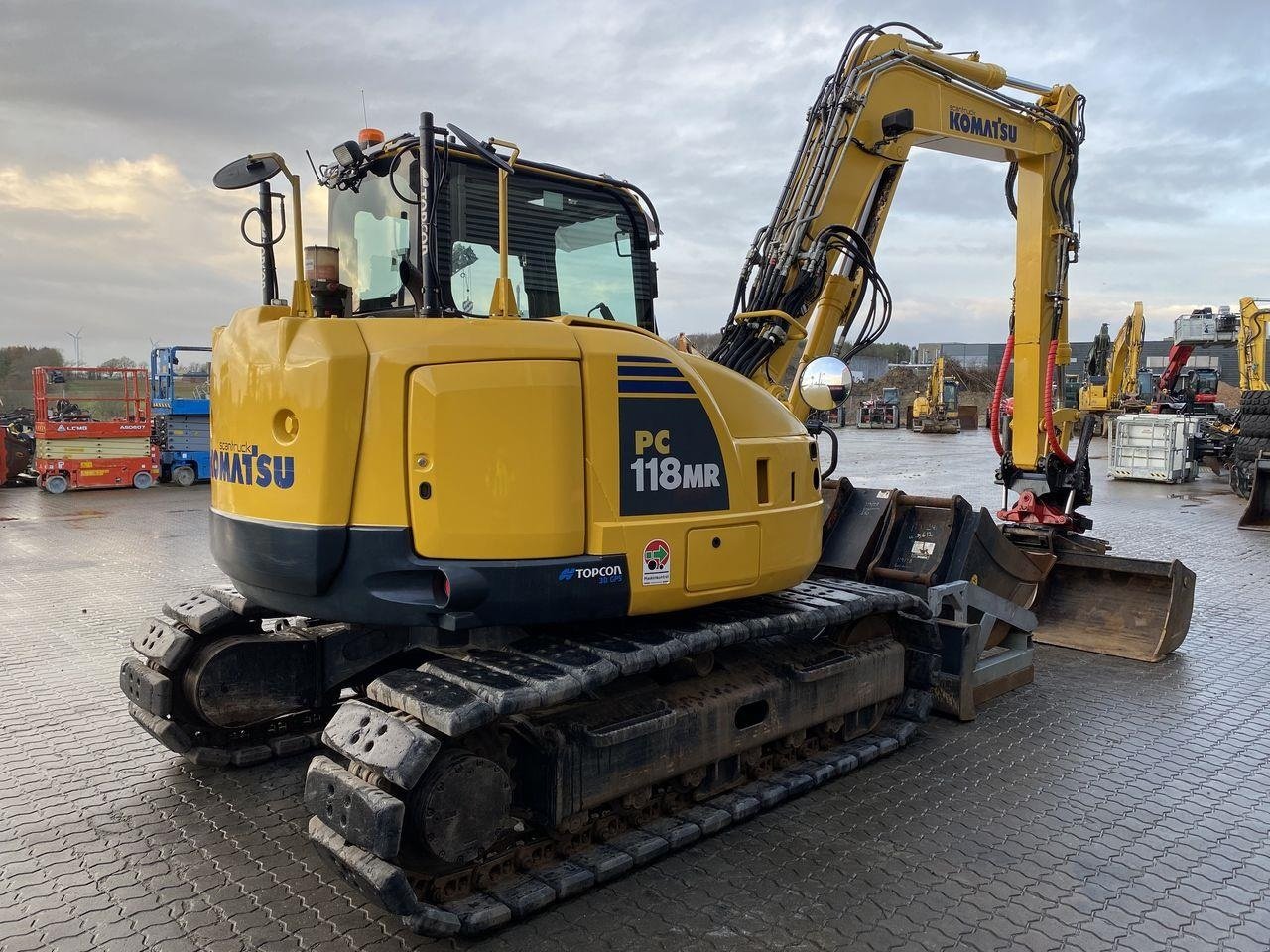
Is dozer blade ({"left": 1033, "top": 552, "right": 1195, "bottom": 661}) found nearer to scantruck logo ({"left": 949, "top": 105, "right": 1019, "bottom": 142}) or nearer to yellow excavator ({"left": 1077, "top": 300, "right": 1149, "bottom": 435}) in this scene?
scantruck logo ({"left": 949, "top": 105, "right": 1019, "bottom": 142})

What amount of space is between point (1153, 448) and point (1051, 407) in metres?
13.5

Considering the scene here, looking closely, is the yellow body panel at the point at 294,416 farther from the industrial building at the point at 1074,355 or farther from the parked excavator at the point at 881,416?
the industrial building at the point at 1074,355

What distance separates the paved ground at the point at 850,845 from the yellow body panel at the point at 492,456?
143 centimetres

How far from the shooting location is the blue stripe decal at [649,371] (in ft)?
12.2

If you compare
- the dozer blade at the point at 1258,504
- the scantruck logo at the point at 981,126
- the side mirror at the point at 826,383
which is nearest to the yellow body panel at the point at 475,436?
the side mirror at the point at 826,383

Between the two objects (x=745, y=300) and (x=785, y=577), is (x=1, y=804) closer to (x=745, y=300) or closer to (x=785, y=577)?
(x=785, y=577)

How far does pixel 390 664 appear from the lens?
4906mm

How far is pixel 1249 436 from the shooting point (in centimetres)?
1759

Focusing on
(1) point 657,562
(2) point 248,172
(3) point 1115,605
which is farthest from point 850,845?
(3) point 1115,605

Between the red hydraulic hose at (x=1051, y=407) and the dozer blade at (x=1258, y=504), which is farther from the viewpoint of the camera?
the dozer blade at (x=1258, y=504)

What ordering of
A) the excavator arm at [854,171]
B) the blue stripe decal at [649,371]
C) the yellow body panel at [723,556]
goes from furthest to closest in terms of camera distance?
1. the excavator arm at [854,171]
2. the yellow body panel at [723,556]
3. the blue stripe decal at [649,371]

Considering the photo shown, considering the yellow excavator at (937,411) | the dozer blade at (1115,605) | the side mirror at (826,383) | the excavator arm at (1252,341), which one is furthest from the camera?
the yellow excavator at (937,411)

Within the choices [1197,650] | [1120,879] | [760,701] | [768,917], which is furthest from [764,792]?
[1197,650]

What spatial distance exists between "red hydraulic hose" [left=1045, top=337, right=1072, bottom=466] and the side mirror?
4515 mm
